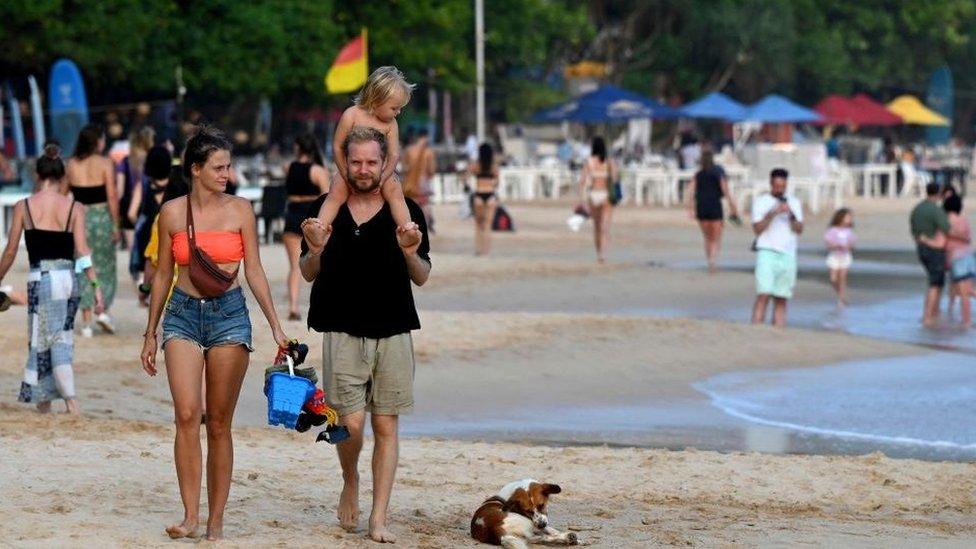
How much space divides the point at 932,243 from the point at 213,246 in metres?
12.6

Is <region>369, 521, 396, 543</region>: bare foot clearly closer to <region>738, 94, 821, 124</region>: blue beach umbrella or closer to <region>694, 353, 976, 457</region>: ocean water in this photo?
<region>694, 353, 976, 457</region>: ocean water

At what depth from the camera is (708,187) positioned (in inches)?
870

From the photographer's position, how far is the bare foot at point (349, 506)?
293 inches

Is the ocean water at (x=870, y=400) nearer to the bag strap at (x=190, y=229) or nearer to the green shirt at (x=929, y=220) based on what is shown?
the green shirt at (x=929, y=220)

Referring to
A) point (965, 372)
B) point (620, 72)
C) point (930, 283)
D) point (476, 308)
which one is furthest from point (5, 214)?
point (620, 72)

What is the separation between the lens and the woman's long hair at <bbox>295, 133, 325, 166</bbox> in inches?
607

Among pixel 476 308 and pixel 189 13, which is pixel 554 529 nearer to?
pixel 476 308

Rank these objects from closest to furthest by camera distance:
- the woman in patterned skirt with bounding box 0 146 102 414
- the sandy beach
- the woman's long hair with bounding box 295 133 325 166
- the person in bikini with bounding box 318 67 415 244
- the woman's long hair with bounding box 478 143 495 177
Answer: the person in bikini with bounding box 318 67 415 244 → the sandy beach → the woman in patterned skirt with bounding box 0 146 102 414 → the woman's long hair with bounding box 295 133 325 166 → the woman's long hair with bounding box 478 143 495 177

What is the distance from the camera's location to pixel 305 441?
1034 cm

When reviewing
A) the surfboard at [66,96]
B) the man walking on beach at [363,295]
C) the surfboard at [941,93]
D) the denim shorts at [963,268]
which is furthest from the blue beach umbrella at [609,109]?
the man walking on beach at [363,295]

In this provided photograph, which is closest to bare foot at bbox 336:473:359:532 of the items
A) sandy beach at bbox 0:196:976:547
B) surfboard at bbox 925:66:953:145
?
sandy beach at bbox 0:196:976:547

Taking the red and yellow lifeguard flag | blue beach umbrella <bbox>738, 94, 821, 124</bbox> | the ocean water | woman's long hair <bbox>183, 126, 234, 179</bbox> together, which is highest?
the red and yellow lifeguard flag

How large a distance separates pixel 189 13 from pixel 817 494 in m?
30.9

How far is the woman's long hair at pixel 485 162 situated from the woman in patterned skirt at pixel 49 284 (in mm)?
12229
